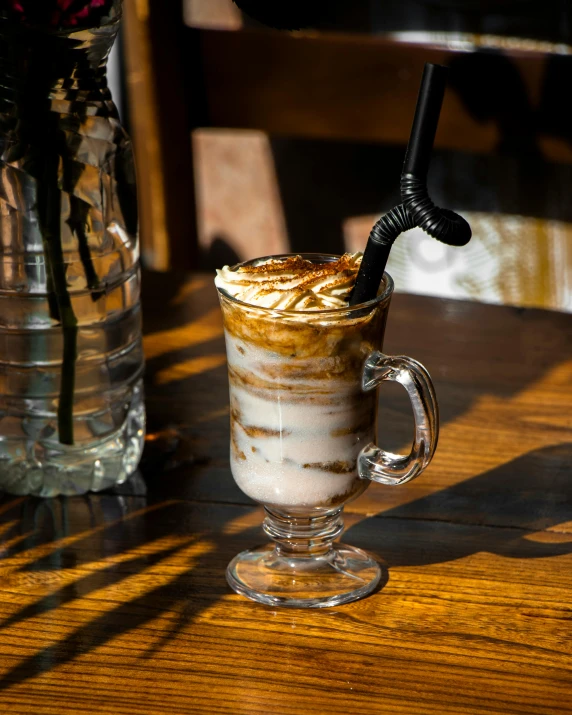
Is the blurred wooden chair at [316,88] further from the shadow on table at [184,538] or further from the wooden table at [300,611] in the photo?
the shadow on table at [184,538]

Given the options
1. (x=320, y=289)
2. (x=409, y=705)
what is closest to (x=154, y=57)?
(x=320, y=289)

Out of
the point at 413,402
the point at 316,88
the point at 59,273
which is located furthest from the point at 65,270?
the point at 316,88

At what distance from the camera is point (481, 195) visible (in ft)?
6.89

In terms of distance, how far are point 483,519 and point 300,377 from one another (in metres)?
0.26

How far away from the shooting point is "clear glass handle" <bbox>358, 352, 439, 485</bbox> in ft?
2.36

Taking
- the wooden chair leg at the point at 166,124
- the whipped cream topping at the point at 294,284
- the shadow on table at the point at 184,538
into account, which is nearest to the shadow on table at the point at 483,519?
the shadow on table at the point at 184,538

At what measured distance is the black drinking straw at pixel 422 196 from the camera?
2.10 feet

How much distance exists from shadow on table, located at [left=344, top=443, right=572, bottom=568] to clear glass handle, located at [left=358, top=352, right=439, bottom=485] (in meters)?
0.10

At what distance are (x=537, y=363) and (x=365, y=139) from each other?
0.88m

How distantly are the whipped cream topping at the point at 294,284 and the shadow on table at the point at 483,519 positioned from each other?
0.23 m

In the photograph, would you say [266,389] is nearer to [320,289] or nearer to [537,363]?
[320,289]

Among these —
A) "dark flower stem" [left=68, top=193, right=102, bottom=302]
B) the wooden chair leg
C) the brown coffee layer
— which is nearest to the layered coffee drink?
the brown coffee layer

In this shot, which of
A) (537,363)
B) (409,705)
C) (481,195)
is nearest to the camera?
(409,705)

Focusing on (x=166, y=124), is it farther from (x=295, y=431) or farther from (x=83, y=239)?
(x=295, y=431)
